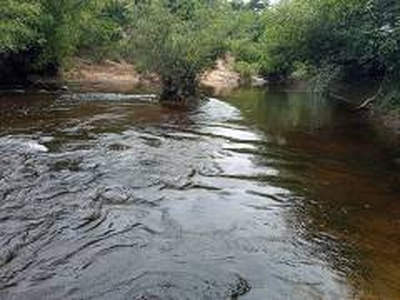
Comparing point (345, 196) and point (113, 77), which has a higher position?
point (345, 196)

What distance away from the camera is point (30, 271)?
28.6ft

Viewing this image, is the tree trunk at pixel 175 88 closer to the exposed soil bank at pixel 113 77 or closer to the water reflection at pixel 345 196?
the water reflection at pixel 345 196

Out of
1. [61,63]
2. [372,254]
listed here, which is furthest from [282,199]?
[61,63]

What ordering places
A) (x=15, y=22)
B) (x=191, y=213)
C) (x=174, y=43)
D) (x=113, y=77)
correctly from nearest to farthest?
(x=191, y=213)
(x=15, y=22)
(x=174, y=43)
(x=113, y=77)

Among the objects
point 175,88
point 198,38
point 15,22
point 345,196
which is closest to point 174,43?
point 198,38

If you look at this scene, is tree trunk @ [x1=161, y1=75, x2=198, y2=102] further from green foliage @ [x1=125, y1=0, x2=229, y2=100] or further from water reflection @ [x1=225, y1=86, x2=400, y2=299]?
water reflection @ [x1=225, y1=86, x2=400, y2=299]

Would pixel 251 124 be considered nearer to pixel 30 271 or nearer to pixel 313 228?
pixel 313 228

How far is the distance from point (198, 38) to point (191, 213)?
19.2 metres

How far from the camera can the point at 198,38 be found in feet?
98.4

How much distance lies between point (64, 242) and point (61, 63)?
106 feet

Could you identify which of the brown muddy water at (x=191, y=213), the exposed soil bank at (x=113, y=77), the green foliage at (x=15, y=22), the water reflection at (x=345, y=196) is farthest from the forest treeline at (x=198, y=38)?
the brown muddy water at (x=191, y=213)

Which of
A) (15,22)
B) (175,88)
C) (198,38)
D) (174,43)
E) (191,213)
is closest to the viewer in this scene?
(191,213)

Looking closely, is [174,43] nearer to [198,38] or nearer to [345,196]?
[198,38]

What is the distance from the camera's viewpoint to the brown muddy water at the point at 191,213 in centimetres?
880
